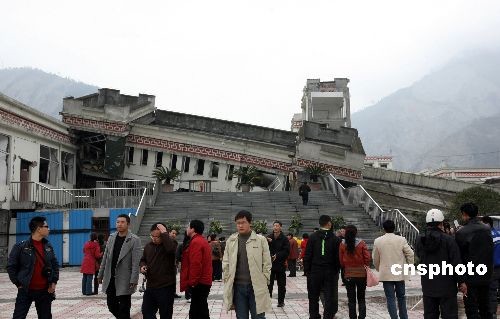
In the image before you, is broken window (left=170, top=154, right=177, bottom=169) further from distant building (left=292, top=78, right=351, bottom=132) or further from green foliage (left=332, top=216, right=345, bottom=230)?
green foliage (left=332, top=216, right=345, bottom=230)

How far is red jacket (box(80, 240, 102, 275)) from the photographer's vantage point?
43.2ft

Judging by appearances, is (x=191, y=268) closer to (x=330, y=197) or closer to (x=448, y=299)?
(x=448, y=299)

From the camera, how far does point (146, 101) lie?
35.7 meters

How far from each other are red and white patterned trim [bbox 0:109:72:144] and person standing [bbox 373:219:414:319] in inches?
789

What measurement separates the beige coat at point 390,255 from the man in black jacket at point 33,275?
14.9ft

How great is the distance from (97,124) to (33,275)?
26663 mm

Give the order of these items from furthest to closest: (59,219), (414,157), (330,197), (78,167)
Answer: (414,157) → (78,167) → (330,197) → (59,219)

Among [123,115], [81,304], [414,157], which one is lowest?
[81,304]

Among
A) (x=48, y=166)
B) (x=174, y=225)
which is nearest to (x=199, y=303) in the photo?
(x=174, y=225)

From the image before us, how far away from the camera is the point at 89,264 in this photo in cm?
1321

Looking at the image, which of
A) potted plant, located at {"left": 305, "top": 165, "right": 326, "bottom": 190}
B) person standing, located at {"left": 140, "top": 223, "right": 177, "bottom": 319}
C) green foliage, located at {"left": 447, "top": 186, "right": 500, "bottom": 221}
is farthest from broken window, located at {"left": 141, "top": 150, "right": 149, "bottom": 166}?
person standing, located at {"left": 140, "top": 223, "right": 177, "bottom": 319}

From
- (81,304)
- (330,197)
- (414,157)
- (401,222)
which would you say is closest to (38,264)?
(81,304)

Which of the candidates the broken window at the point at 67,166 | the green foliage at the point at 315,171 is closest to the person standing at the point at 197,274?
the green foliage at the point at 315,171

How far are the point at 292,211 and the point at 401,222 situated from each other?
5.44 meters
